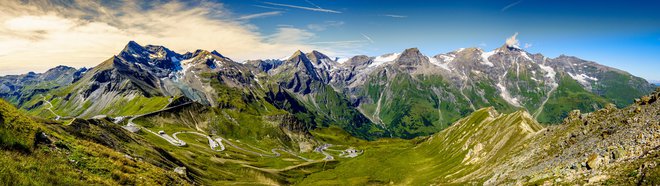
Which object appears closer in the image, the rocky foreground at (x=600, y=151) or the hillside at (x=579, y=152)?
the rocky foreground at (x=600, y=151)

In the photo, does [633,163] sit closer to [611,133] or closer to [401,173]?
[611,133]

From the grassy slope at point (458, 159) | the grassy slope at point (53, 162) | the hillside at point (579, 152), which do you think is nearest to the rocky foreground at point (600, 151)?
the hillside at point (579, 152)

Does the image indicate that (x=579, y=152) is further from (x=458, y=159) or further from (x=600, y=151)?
(x=458, y=159)

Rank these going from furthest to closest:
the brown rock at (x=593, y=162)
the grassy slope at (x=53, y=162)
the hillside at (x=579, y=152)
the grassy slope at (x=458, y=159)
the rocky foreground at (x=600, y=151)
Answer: the grassy slope at (x=458, y=159)
the brown rock at (x=593, y=162)
the hillside at (x=579, y=152)
the rocky foreground at (x=600, y=151)
the grassy slope at (x=53, y=162)

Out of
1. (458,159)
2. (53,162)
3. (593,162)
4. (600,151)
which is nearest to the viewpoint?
(53,162)

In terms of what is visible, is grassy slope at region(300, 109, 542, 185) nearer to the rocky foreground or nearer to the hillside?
the hillside

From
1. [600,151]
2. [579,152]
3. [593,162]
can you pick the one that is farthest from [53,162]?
[579,152]

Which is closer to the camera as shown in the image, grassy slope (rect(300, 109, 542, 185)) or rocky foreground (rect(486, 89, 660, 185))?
rocky foreground (rect(486, 89, 660, 185))

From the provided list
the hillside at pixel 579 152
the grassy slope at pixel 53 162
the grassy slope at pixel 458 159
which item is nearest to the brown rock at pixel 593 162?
the hillside at pixel 579 152

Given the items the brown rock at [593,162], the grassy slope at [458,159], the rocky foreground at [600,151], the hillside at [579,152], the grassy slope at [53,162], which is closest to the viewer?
the grassy slope at [53,162]

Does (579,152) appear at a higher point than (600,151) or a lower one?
lower

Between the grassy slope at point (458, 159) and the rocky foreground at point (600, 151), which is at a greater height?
the rocky foreground at point (600, 151)

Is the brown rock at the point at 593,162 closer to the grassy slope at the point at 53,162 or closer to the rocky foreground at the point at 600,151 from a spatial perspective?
the rocky foreground at the point at 600,151

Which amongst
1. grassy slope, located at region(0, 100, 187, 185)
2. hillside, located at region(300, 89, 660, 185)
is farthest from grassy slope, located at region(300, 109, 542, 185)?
grassy slope, located at region(0, 100, 187, 185)
